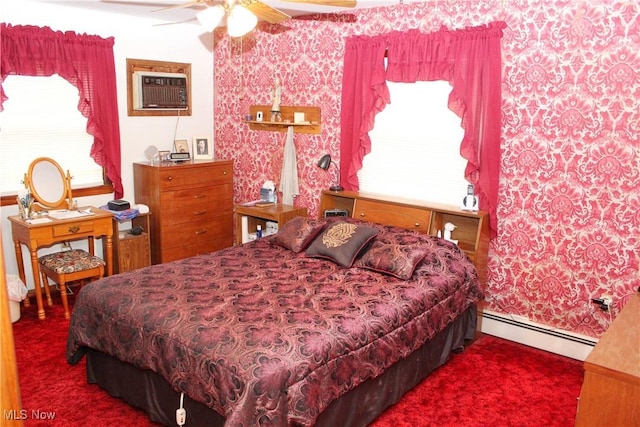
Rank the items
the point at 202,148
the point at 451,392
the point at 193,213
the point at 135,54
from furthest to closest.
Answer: the point at 202,148, the point at 193,213, the point at 135,54, the point at 451,392

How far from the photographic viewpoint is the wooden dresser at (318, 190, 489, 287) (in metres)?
3.90

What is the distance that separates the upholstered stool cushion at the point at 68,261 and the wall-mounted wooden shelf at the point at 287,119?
1.97m

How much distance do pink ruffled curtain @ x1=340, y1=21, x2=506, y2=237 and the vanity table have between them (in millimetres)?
2255

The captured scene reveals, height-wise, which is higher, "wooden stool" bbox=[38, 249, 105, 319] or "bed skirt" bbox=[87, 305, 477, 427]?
"wooden stool" bbox=[38, 249, 105, 319]

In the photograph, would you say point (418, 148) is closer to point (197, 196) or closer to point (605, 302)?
point (605, 302)

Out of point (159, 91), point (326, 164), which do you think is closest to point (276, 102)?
point (326, 164)

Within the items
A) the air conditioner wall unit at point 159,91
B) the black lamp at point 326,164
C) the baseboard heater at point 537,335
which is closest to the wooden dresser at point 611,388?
the baseboard heater at point 537,335

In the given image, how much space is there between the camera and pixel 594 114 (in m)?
3.48

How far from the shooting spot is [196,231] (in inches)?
207

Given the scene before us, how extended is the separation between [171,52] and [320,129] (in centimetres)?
169

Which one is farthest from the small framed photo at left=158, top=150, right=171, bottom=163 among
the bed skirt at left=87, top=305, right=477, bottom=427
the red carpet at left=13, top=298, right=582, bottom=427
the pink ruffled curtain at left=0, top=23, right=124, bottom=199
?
the bed skirt at left=87, top=305, right=477, bottom=427

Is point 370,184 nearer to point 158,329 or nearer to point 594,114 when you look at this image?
point 594,114

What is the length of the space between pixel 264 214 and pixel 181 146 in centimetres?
124

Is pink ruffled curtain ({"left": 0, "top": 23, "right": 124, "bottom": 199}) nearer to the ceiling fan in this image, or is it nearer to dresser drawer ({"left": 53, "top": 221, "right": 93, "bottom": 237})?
dresser drawer ({"left": 53, "top": 221, "right": 93, "bottom": 237})
